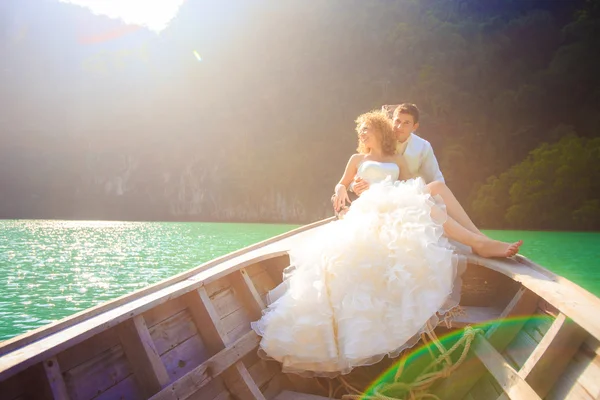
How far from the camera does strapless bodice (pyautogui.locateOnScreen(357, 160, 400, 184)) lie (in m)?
3.27

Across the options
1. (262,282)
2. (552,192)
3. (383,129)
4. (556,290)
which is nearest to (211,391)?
(262,282)

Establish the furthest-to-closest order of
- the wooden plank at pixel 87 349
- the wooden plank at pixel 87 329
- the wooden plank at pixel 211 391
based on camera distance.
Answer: the wooden plank at pixel 211 391 < the wooden plank at pixel 87 349 < the wooden plank at pixel 87 329

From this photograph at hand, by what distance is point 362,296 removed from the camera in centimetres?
199

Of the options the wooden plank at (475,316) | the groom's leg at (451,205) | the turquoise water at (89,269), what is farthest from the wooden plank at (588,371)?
the turquoise water at (89,269)

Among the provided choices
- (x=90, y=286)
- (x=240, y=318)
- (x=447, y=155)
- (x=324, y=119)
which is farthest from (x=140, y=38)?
(x=240, y=318)

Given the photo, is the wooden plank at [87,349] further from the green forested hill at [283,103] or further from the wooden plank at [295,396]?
the green forested hill at [283,103]

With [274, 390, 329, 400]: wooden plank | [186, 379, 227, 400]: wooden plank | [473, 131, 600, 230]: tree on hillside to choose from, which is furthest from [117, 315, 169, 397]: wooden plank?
[473, 131, 600, 230]: tree on hillside

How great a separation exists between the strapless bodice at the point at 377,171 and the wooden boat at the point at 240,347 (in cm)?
90

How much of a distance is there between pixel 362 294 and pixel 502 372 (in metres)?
0.64

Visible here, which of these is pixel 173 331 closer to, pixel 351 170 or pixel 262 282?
pixel 262 282

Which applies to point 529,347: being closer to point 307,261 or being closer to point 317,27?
point 307,261

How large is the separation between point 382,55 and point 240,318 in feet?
118

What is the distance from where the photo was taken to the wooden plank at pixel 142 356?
1676mm

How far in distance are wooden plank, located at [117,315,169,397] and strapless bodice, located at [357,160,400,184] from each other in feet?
6.58
